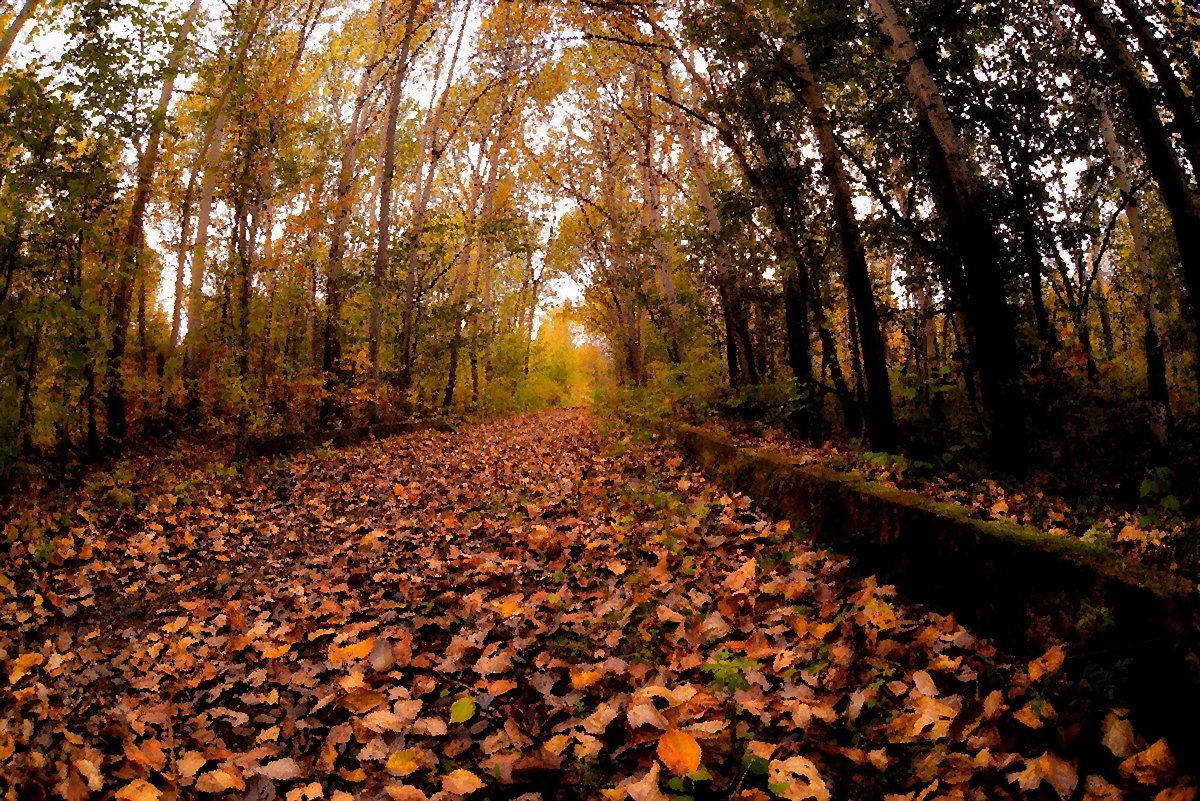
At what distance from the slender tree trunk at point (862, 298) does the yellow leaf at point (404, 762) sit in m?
4.86

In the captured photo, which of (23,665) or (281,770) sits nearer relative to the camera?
(281,770)

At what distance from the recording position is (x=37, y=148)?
19.5ft

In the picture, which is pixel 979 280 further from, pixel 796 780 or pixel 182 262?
pixel 182 262

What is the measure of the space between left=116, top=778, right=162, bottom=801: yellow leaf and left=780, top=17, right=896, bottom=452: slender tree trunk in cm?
564

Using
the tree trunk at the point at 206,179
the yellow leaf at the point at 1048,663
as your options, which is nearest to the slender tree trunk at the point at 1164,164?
the yellow leaf at the point at 1048,663

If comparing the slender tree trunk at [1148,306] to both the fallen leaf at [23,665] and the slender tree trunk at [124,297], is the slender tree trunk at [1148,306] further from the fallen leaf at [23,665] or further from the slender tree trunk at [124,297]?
the slender tree trunk at [124,297]

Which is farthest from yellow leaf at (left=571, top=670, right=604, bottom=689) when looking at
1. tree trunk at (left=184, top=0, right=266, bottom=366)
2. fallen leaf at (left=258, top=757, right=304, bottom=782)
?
tree trunk at (left=184, top=0, right=266, bottom=366)

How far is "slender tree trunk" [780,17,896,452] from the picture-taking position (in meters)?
5.70

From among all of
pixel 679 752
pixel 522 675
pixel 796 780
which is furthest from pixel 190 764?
pixel 796 780

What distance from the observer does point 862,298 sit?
5.80 m

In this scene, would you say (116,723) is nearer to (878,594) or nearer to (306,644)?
(306,644)

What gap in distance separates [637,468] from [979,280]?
4.14 m

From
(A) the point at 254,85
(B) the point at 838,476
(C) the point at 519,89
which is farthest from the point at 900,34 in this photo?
(C) the point at 519,89

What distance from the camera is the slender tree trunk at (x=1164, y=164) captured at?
3615 millimetres
